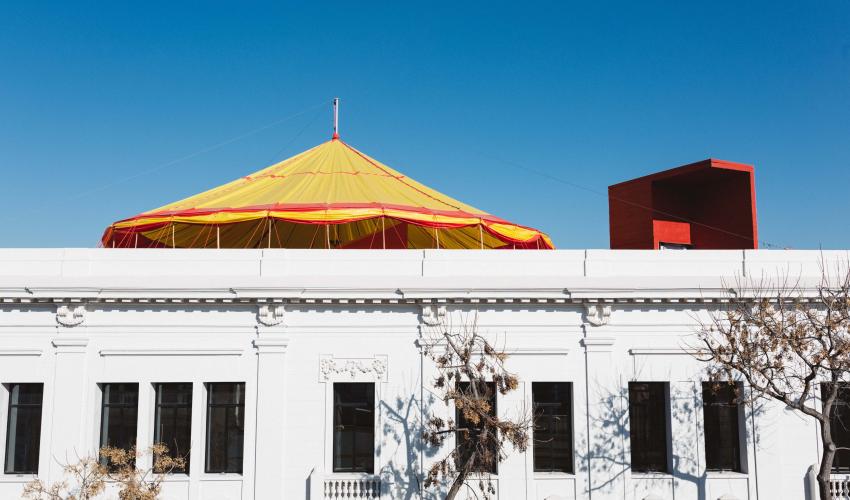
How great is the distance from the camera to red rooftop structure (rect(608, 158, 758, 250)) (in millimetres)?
34812

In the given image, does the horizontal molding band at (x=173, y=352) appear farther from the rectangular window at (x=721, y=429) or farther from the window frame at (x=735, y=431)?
the rectangular window at (x=721, y=429)

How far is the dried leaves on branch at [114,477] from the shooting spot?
609 inches

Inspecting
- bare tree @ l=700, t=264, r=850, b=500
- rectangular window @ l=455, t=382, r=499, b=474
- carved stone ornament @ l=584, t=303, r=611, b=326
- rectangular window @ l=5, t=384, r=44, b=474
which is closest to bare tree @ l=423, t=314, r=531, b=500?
rectangular window @ l=455, t=382, r=499, b=474

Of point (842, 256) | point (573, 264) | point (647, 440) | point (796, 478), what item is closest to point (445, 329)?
point (573, 264)

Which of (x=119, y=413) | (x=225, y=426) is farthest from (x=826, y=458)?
(x=119, y=413)

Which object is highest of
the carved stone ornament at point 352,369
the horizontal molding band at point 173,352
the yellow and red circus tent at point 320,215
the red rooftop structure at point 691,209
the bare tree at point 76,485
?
the red rooftop structure at point 691,209

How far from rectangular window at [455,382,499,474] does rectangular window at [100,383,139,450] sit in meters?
8.15

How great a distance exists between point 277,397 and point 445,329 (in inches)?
177

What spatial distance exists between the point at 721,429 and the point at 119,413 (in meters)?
15.5

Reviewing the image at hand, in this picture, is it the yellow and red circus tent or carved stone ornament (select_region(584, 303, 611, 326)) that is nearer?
carved stone ornament (select_region(584, 303, 611, 326))

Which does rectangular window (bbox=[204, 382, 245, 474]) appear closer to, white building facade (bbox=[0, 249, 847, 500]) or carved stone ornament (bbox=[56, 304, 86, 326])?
white building facade (bbox=[0, 249, 847, 500])

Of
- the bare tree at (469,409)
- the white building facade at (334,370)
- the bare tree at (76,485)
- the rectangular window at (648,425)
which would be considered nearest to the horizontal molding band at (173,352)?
the white building facade at (334,370)

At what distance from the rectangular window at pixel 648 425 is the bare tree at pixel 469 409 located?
120 inches

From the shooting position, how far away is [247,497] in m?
17.7
